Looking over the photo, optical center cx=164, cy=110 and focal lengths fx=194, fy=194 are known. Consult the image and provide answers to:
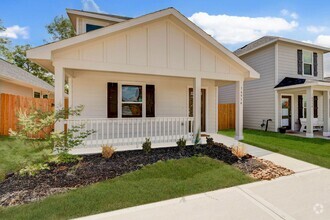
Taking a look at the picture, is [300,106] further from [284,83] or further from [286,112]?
[284,83]

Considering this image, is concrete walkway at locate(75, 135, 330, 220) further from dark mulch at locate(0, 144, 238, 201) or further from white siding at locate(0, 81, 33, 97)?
white siding at locate(0, 81, 33, 97)

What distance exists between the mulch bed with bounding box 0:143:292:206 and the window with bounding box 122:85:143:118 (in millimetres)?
2583

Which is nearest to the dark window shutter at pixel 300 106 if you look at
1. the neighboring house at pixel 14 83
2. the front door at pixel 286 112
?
the front door at pixel 286 112

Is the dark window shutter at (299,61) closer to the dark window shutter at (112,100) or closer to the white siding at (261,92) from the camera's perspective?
the white siding at (261,92)

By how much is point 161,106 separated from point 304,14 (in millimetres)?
8117

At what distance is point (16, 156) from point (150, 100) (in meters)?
5.23

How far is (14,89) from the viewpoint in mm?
12664

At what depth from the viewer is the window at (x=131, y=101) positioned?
8523 millimetres

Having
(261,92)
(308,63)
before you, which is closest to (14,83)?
(261,92)

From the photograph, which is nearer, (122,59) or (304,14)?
(122,59)

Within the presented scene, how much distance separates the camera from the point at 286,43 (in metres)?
12.6

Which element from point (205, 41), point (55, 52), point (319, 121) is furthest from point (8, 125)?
point (319, 121)

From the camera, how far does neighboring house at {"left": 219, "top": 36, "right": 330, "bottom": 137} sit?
12547 millimetres

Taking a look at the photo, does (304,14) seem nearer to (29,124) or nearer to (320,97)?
(320,97)
